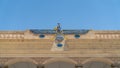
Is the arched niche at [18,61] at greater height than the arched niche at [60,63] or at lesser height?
greater

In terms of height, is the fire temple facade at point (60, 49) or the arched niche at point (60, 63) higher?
the fire temple facade at point (60, 49)

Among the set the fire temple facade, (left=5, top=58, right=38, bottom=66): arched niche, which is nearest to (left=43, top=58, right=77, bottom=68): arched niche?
the fire temple facade

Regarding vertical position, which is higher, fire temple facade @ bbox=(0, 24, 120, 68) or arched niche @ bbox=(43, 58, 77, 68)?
fire temple facade @ bbox=(0, 24, 120, 68)

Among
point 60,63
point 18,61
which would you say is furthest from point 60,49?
point 18,61

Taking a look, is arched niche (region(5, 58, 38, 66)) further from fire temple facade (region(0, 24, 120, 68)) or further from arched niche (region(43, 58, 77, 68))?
arched niche (region(43, 58, 77, 68))

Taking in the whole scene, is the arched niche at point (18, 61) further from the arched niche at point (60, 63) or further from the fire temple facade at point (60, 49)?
the arched niche at point (60, 63)

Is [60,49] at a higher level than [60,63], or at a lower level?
higher

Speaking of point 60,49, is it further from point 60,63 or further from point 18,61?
point 18,61

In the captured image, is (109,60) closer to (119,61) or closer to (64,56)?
(119,61)

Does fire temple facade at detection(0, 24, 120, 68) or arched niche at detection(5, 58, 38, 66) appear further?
fire temple facade at detection(0, 24, 120, 68)

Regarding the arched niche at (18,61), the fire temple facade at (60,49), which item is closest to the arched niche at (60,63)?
the fire temple facade at (60,49)

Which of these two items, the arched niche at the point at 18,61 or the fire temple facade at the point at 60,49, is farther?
the fire temple facade at the point at 60,49

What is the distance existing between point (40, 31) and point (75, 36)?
2962 mm

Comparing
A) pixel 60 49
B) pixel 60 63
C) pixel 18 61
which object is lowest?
pixel 60 63
